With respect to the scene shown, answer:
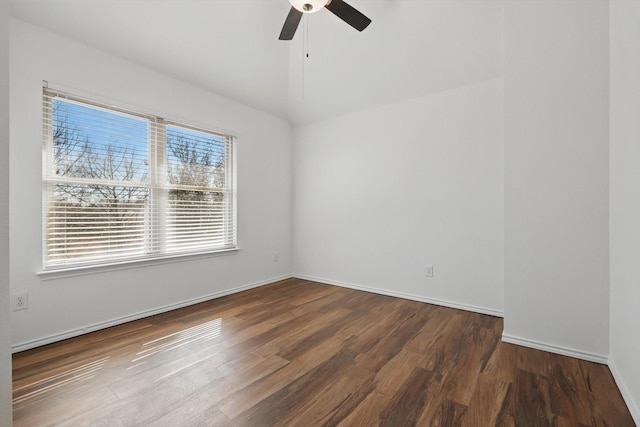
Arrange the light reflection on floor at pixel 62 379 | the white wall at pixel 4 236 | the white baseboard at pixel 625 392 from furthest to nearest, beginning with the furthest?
1. the light reflection on floor at pixel 62 379
2. the white baseboard at pixel 625 392
3. the white wall at pixel 4 236

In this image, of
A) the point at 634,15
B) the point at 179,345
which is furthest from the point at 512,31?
the point at 179,345

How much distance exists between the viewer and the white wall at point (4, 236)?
0.75m

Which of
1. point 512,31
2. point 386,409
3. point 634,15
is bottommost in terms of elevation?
point 386,409

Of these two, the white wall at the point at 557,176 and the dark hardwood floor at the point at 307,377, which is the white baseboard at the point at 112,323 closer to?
the dark hardwood floor at the point at 307,377

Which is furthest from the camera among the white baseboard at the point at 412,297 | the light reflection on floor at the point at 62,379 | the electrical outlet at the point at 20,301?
the white baseboard at the point at 412,297

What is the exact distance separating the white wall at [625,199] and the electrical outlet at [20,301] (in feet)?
12.8

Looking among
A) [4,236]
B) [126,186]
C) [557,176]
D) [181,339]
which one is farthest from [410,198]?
[4,236]

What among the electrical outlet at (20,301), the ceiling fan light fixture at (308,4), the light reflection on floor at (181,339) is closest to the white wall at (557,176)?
the ceiling fan light fixture at (308,4)

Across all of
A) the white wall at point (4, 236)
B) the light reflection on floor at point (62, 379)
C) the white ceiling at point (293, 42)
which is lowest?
the light reflection on floor at point (62, 379)

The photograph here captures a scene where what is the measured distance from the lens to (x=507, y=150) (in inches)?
90.4

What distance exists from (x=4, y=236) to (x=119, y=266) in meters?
2.14

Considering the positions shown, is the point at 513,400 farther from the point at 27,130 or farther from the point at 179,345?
the point at 27,130

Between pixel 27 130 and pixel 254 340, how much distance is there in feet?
7.83

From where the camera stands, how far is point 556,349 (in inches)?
83.4
